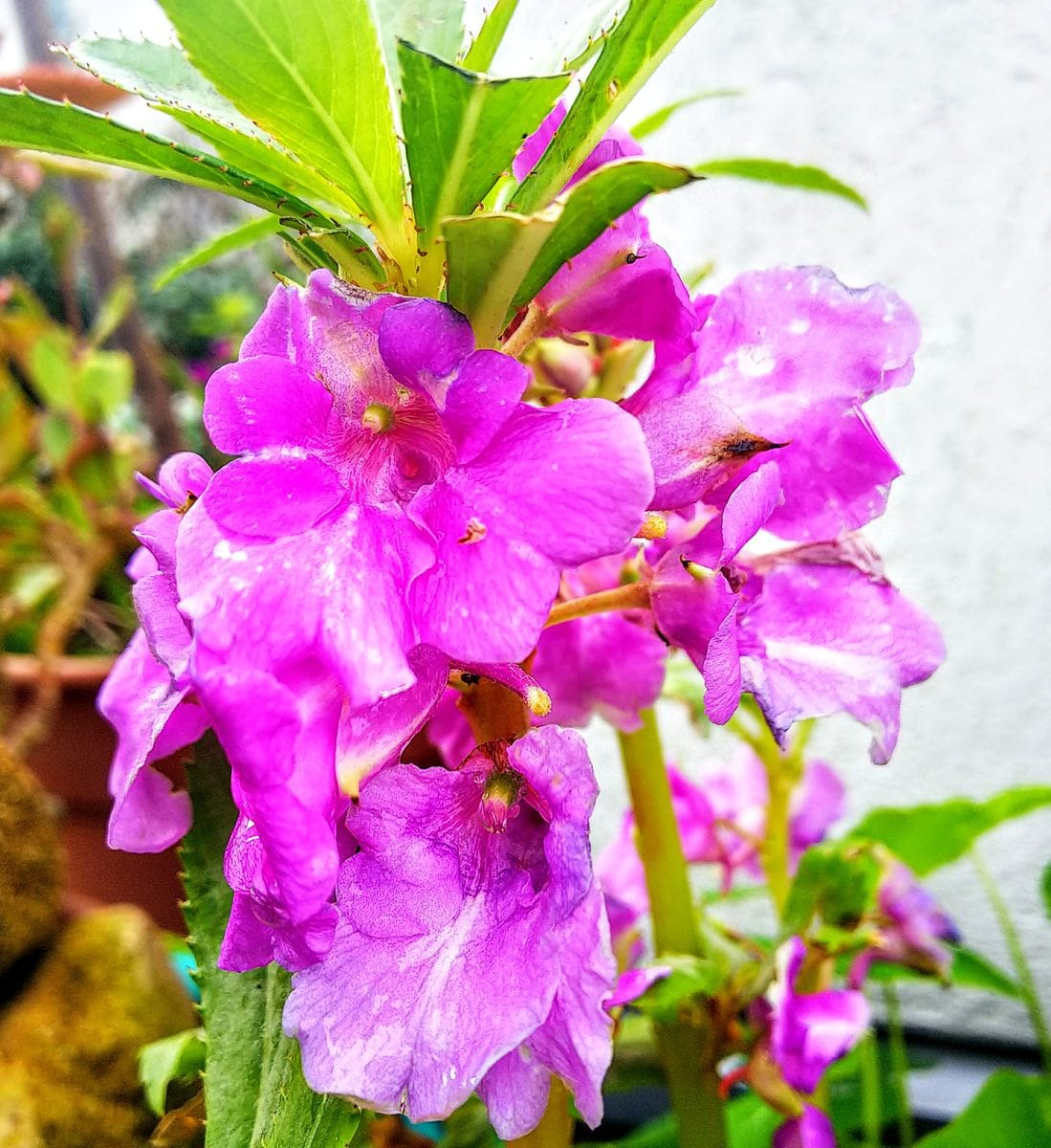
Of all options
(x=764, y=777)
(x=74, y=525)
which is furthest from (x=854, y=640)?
(x=74, y=525)

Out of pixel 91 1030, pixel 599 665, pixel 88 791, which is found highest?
pixel 599 665

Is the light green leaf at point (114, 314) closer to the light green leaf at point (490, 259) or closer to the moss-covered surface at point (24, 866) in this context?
the moss-covered surface at point (24, 866)

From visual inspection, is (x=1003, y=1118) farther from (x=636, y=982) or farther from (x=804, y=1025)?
(x=636, y=982)

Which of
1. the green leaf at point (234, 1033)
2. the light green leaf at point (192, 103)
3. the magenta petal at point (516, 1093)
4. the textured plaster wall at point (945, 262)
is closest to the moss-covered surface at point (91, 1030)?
the green leaf at point (234, 1033)

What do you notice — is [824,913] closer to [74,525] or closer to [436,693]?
[436,693]

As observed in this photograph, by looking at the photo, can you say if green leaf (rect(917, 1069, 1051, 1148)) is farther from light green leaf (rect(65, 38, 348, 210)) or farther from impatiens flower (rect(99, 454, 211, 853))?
light green leaf (rect(65, 38, 348, 210))

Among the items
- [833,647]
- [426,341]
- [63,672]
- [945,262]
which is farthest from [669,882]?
[63,672]

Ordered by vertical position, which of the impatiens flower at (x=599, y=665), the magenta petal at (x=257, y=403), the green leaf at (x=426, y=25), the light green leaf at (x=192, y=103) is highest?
the green leaf at (x=426, y=25)
